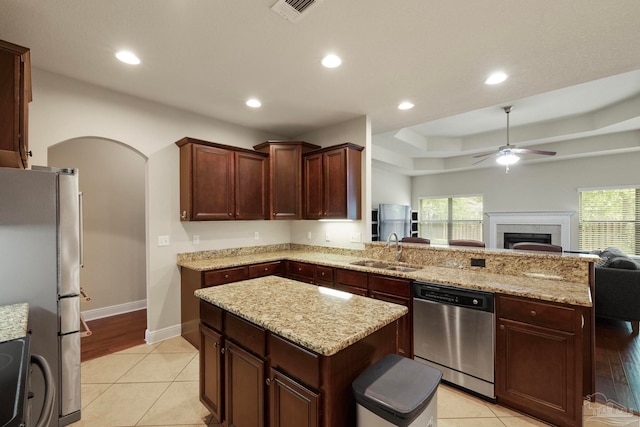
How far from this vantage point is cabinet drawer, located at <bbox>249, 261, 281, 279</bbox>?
3.50 metres

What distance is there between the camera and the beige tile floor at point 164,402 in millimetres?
1997

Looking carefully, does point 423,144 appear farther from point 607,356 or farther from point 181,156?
point 181,156

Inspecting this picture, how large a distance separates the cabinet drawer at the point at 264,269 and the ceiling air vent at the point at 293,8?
2653 millimetres

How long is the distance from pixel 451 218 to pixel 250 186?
5.94m

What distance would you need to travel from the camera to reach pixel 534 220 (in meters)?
6.23

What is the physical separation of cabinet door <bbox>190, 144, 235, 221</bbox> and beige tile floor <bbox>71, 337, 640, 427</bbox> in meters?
1.60

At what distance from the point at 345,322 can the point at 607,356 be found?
3.30 m

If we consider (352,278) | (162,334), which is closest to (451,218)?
(352,278)

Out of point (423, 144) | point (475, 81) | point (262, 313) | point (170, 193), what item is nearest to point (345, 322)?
point (262, 313)

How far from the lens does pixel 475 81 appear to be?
2750 mm

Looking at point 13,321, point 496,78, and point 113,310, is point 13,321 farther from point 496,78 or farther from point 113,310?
point 496,78

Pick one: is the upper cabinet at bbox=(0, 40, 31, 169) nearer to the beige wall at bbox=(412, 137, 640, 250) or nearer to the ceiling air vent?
the ceiling air vent

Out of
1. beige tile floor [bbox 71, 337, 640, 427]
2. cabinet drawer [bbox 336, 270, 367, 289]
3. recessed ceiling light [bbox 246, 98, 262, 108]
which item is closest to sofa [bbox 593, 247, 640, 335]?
beige tile floor [bbox 71, 337, 640, 427]

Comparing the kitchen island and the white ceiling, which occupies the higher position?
the white ceiling
